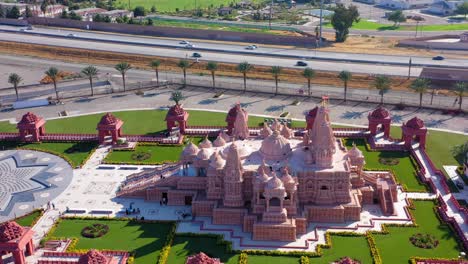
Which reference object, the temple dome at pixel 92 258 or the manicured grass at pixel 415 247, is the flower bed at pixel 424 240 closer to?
the manicured grass at pixel 415 247

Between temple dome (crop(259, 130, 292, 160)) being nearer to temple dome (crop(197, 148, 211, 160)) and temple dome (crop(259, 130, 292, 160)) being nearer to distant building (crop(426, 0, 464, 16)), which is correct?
temple dome (crop(197, 148, 211, 160))

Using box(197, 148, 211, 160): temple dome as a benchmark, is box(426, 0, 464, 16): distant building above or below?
above

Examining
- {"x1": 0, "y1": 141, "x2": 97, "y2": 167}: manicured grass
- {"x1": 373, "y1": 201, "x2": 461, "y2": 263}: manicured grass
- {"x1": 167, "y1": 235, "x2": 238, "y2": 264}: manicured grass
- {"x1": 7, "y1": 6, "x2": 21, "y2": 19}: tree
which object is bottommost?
{"x1": 167, "y1": 235, "x2": 238, "y2": 264}: manicured grass

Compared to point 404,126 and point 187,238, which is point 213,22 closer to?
point 404,126

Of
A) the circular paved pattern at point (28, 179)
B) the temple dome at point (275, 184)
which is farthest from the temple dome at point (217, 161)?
the circular paved pattern at point (28, 179)

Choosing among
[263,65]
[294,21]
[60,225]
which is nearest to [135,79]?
[263,65]

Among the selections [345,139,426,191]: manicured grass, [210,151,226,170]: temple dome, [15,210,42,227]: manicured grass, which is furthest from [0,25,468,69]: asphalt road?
[15,210,42,227]: manicured grass
